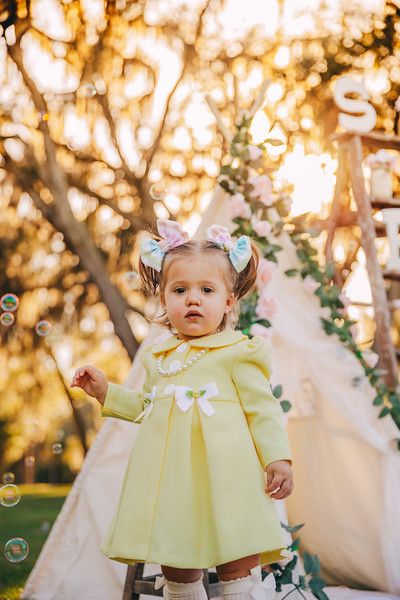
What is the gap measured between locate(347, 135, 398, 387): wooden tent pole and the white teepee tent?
90cm

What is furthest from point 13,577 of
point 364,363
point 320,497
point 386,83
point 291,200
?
point 386,83

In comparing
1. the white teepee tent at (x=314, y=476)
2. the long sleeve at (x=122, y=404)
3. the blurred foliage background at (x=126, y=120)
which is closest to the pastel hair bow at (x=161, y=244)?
the long sleeve at (x=122, y=404)

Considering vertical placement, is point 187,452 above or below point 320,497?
below

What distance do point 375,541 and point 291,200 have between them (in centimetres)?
183

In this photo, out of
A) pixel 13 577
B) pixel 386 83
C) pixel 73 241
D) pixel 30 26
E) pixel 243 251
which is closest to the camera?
pixel 243 251

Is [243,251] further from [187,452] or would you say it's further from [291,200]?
[291,200]

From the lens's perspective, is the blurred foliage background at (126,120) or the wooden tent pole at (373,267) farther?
the blurred foliage background at (126,120)

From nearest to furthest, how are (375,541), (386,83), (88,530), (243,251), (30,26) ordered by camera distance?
(243,251)
(88,530)
(375,541)
(30,26)
(386,83)

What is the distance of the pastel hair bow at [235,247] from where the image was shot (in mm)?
2576

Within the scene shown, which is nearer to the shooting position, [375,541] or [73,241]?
[375,541]

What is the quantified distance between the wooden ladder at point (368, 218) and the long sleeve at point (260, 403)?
2.51m

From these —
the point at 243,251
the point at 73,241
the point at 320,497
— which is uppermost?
the point at 73,241

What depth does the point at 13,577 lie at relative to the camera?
4.68 m

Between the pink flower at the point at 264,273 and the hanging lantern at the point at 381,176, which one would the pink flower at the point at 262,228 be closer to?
the pink flower at the point at 264,273
